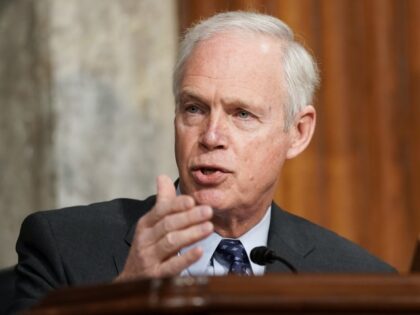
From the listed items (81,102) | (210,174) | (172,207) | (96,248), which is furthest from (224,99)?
(81,102)

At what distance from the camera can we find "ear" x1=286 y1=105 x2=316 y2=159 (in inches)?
153

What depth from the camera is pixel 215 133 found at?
3504 millimetres

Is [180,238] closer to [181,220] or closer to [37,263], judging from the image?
[181,220]

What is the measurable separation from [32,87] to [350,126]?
1.33 metres

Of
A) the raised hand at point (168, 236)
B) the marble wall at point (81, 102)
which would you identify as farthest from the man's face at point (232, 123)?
the marble wall at point (81, 102)

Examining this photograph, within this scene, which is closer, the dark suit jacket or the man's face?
the dark suit jacket

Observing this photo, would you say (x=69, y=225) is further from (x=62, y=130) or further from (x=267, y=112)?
(x=62, y=130)

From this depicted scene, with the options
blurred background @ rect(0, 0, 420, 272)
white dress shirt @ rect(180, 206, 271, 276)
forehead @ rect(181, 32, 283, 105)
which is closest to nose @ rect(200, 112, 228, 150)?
forehead @ rect(181, 32, 283, 105)

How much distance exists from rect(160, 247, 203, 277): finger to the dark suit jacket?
67cm

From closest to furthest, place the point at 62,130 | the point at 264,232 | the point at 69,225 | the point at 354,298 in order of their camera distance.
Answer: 1. the point at 354,298
2. the point at 69,225
3. the point at 264,232
4. the point at 62,130

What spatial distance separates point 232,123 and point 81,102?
162cm

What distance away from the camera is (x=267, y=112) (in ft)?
12.1

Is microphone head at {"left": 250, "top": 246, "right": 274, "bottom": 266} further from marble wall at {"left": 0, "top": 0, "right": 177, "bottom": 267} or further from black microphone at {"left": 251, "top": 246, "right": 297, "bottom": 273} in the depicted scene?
marble wall at {"left": 0, "top": 0, "right": 177, "bottom": 267}

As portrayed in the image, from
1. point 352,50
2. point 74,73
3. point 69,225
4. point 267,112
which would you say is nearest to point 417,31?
point 352,50
